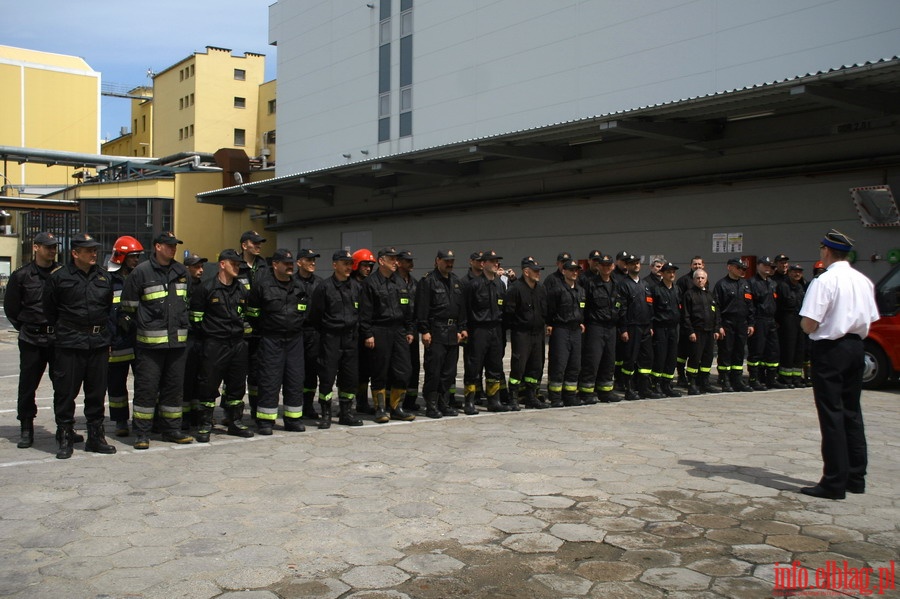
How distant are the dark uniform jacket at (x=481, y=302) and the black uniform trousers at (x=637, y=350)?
231 centimetres

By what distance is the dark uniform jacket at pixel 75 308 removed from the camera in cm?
677

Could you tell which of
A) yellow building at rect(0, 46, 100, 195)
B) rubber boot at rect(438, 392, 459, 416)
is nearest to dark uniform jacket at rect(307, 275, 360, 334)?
rubber boot at rect(438, 392, 459, 416)

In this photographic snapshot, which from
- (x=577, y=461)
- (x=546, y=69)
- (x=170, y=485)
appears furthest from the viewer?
(x=546, y=69)

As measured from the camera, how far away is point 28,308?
6.96m

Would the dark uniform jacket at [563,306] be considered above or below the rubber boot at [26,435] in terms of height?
above

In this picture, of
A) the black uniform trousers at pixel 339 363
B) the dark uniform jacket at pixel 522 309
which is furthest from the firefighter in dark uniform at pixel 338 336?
the dark uniform jacket at pixel 522 309

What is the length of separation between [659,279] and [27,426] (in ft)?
26.8

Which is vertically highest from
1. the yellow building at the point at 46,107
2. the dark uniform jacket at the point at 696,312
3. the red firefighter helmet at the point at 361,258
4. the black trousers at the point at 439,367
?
the yellow building at the point at 46,107

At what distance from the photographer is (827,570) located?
425 centimetres

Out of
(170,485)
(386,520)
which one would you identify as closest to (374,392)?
(170,485)

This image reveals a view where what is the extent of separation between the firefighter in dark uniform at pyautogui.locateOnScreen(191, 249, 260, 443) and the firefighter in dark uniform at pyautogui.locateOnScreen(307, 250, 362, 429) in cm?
90

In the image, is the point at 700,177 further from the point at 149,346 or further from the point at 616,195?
the point at 149,346

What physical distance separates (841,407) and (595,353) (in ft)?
15.3

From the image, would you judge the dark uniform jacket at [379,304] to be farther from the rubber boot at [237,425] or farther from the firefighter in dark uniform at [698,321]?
the firefighter in dark uniform at [698,321]
